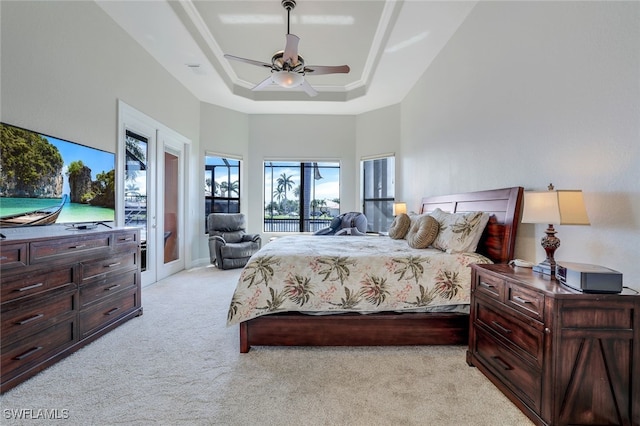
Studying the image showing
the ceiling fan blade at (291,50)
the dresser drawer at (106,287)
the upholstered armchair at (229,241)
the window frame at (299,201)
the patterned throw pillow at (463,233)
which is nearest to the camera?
the dresser drawer at (106,287)

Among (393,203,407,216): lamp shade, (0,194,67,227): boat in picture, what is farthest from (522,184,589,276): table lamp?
(0,194,67,227): boat in picture

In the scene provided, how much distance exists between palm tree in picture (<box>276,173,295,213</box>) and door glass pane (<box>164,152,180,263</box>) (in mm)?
2129

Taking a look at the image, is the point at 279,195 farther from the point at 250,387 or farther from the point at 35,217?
the point at 250,387

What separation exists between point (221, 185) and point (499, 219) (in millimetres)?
5050

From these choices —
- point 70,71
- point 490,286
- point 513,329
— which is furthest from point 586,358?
point 70,71

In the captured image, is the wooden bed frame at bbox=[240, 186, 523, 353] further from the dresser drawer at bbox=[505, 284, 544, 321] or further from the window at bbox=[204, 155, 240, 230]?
the window at bbox=[204, 155, 240, 230]

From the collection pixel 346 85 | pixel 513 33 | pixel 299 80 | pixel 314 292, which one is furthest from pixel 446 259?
pixel 346 85

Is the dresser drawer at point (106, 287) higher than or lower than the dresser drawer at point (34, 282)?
lower

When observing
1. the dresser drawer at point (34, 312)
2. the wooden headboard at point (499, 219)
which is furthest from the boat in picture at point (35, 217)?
the wooden headboard at point (499, 219)

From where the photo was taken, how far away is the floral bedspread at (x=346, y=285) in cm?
208

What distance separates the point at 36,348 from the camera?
1.75m

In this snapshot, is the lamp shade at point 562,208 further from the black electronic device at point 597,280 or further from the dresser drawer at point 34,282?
the dresser drawer at point 34,282

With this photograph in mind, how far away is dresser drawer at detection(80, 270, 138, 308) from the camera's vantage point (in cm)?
214

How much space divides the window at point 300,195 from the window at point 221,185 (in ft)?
2.16
